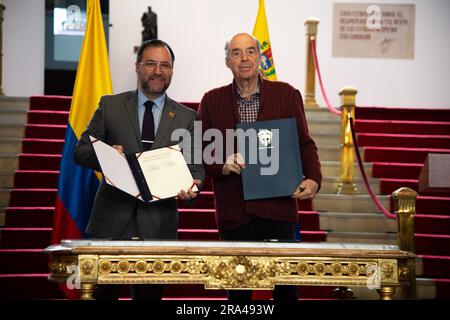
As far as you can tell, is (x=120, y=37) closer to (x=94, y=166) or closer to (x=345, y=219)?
(x=345, y=219)

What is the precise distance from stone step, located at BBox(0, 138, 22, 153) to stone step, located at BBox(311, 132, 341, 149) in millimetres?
2809

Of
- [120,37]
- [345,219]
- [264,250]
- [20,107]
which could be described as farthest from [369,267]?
[120,37]

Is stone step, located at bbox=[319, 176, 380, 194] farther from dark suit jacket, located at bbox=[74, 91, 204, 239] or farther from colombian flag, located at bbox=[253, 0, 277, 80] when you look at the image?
dark suit jacket, located at bbox=[74, 91, 204, 239]

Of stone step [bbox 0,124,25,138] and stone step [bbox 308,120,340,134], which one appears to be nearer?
stone step [bbox 0,124,25,138]

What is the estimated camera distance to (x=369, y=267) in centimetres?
325

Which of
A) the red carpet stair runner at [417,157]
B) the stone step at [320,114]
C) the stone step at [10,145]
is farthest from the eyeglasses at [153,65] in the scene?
the stone step at [320,114]

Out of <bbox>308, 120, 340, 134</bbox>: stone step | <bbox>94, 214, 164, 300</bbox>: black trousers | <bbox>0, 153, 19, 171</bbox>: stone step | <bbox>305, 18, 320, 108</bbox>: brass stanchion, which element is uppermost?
<bbox>305, 18, 320, 108</bbox>: brass stanchion

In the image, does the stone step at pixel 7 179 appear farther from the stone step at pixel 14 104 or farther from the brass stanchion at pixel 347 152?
the brass stanchion at pixel 347 152

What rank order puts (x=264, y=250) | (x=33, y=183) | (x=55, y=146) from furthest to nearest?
(x=55, y=146) < (x=33, y=183) < (x=264, y=250)

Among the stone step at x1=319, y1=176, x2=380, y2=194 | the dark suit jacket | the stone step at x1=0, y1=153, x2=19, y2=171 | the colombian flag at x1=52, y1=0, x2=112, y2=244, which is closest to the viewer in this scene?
the dark suit jacket

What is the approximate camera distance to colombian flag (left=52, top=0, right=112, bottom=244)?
17.3 feet

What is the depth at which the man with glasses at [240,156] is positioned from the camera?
11.8 feet

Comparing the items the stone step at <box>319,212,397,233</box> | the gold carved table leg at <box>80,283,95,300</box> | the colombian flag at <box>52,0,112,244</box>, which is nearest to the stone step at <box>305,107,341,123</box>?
the stone step at <box>319,212,397,233</box>

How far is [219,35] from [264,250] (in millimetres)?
8362
